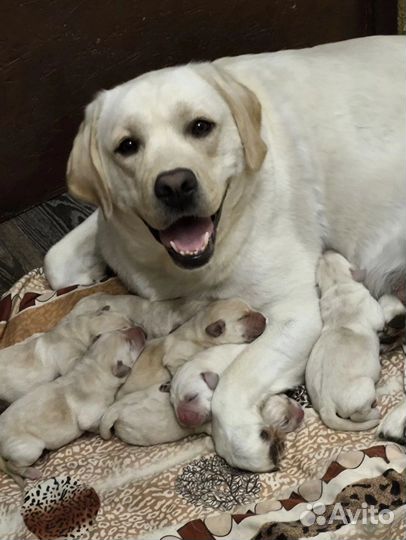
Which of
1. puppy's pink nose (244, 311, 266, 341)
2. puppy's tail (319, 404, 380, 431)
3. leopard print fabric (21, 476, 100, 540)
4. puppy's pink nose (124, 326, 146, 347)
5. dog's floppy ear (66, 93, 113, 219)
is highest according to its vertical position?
dog's floppy ear (66, 93, 113, 219)

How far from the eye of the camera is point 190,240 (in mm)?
2168

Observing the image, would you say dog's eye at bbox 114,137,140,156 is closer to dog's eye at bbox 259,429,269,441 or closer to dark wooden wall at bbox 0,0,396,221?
dog's eye at bbox 259,429,269,441

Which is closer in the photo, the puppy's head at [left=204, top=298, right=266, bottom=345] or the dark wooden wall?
the puppy's head at [left=204, top=298, right=266, bottom=345]

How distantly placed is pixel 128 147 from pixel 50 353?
691mm

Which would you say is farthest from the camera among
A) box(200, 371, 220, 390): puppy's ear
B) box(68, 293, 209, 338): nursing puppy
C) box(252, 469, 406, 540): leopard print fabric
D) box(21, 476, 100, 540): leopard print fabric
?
box(68, 293, 209, 338): nursing puppy

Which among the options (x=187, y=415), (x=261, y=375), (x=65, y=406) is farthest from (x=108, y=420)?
(x=261, y=375)

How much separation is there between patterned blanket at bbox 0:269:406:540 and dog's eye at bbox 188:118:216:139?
0.78 m

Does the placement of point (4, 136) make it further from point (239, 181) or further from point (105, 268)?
point (239, 181)

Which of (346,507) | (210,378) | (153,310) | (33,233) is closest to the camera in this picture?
(346,507)

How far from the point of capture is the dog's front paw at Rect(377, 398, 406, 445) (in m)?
2.13

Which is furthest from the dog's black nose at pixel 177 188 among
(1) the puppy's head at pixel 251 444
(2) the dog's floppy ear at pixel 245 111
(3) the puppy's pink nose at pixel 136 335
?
(1) the puppy's head at pixel 251 444

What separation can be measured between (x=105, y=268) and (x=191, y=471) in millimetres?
874

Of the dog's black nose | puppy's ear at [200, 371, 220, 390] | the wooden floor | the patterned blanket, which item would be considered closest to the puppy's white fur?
puppy's ear at [200, 371, 220, 390]

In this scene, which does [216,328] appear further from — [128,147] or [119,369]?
[128,147]
